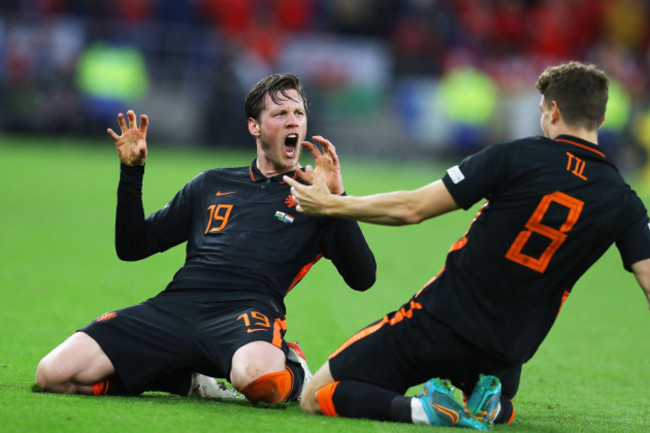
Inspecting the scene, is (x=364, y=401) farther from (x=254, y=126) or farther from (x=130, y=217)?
(x=254, y=126)

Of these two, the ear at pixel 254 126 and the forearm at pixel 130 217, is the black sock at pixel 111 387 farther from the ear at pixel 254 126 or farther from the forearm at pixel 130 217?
the ear at pixel 254 126

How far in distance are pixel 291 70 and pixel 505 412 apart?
67.2 ft

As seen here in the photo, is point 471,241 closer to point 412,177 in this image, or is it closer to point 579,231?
point 579,231

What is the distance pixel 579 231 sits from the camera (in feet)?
16.5

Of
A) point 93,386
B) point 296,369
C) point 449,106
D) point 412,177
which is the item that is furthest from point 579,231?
point 449,106

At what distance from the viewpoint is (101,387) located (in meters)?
5.65

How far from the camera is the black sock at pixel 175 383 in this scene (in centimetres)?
587

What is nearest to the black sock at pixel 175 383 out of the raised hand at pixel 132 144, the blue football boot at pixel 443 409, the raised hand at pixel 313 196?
the raised hand at pixel 132 144

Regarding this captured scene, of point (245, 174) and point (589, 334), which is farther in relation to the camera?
point (589, 334)

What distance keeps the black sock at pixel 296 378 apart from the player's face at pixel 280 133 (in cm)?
123

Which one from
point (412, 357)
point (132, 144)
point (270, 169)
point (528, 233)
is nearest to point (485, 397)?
point (412, 357)

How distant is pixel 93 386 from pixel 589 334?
190 inches

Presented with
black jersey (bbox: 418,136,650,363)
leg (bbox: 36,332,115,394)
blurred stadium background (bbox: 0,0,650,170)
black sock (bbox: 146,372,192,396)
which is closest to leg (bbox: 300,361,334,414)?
black jersey (bbox: 418,136,650,363)

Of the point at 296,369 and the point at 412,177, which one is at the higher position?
the point at 412,177
